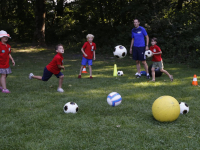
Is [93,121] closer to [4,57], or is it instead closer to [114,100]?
[114,100]

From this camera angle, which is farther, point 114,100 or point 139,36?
point 139,36

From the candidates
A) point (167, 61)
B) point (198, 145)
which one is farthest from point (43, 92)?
point (167, 61)

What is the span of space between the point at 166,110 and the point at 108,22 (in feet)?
66.5

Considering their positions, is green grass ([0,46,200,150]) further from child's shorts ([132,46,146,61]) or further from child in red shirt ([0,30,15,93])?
child's shorts ([132,46,146,61])

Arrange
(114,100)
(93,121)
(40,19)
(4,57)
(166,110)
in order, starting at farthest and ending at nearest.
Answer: (40,19), (4,57), (114,100), (93,121), (166,110)

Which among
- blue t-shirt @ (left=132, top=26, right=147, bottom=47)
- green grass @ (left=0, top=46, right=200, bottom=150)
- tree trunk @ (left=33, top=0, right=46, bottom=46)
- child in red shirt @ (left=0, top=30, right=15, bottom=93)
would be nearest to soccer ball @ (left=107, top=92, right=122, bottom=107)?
green grass @ (left=0, top=46, right=200, bottom=150)

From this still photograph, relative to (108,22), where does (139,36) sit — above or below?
below

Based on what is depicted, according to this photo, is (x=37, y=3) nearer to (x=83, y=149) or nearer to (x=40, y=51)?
(x=40, y=51)

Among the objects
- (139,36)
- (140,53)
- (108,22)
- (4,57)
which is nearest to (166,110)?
(4,57)

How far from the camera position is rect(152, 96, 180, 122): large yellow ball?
4.32 metres

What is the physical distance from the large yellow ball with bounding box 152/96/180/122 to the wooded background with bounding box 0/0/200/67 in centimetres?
891

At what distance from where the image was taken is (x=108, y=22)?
2370 cm

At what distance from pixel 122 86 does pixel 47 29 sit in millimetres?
19994

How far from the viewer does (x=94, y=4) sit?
23359 millimetres
